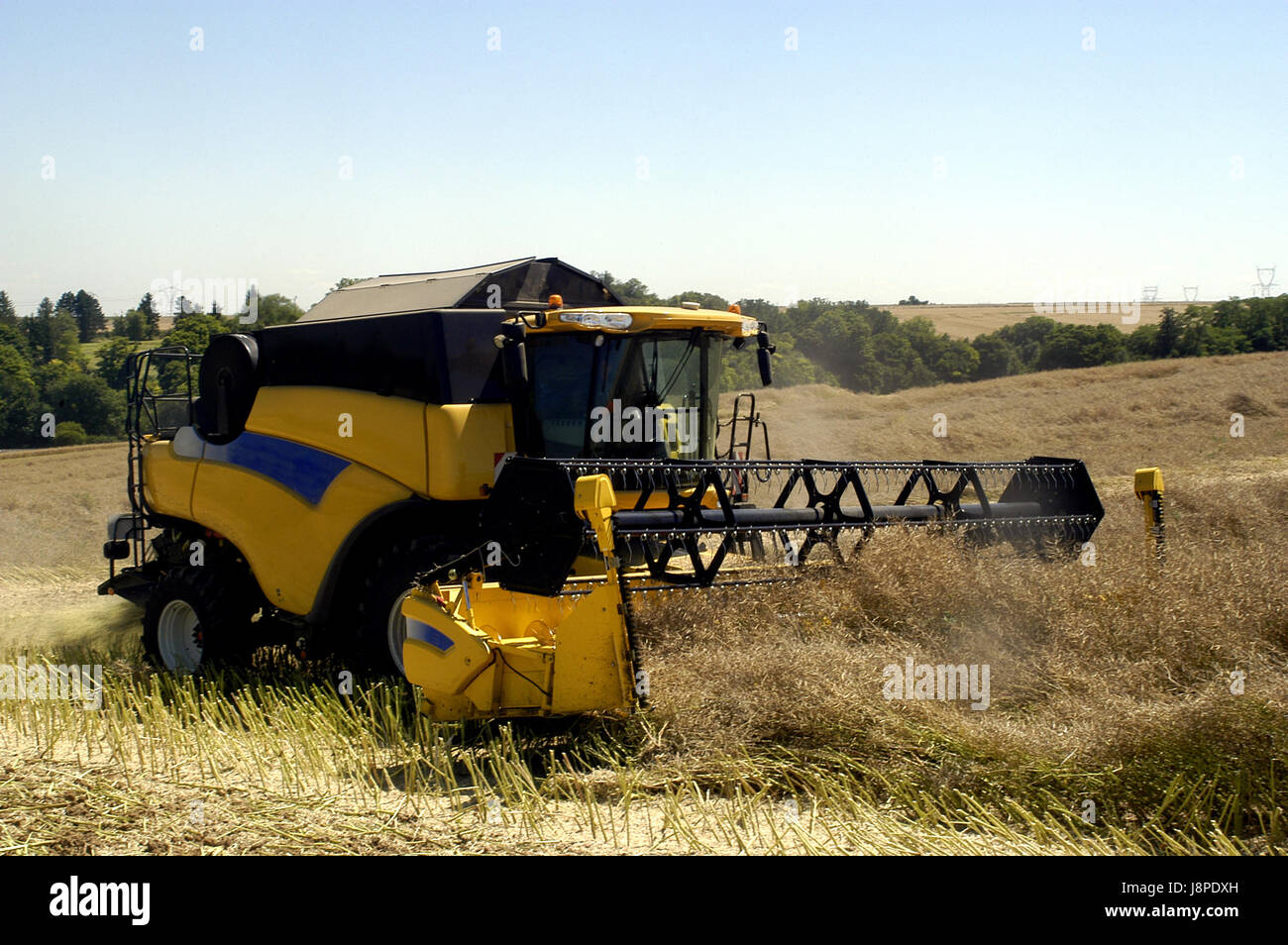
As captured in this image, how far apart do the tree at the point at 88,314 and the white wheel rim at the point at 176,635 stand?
5524cm

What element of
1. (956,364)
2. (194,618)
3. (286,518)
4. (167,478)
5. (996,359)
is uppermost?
A: (996,359)

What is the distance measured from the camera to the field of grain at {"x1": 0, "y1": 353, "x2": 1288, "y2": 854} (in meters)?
3.98

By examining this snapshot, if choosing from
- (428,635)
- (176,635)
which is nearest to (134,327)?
(176,635)

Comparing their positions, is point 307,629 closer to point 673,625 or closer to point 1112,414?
point 673,625

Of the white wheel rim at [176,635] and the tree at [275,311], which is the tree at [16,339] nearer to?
the tree at [275,311]

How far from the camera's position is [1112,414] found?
25.2 meters

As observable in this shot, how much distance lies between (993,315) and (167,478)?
186 feet

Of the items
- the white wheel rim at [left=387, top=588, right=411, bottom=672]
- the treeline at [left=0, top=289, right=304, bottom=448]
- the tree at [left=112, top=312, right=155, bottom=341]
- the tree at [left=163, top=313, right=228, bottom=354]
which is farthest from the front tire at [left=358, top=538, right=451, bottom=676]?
the tree at [left=112, top=312, right=155, bottom=341]

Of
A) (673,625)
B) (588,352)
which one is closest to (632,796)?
(673,625)

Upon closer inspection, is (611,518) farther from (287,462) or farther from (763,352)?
(287,462)

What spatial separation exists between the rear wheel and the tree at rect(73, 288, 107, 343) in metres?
55.2

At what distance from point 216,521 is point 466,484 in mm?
2380

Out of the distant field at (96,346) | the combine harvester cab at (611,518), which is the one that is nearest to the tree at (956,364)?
the distant field at (96,346)

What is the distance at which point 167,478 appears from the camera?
8492 millimetres
